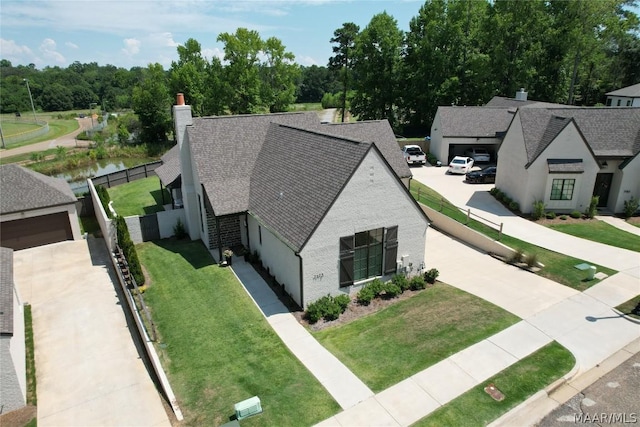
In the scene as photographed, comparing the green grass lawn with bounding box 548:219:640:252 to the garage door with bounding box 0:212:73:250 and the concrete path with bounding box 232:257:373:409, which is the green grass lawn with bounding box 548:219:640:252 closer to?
the concrete path with bounding box 232:257:373:409

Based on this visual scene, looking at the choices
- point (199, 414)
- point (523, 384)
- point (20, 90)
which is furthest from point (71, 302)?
point (20, 90)

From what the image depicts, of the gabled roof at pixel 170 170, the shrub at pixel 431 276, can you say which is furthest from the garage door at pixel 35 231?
the shrub at pixel 431 276

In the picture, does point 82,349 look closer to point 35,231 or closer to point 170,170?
point 35,231

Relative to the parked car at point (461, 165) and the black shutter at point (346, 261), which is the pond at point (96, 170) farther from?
the parked car at point (461, 165)

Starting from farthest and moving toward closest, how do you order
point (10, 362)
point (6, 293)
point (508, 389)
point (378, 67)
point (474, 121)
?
point (378, 67) < point (474, 121) < point (6, 293) < point (508, 389) < point (10, 362)

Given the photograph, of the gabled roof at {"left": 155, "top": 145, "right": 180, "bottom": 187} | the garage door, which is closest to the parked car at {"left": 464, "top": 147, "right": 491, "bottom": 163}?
the gabled roof at {"left": 155, "top": 145, "right": 180, "bottom": 187}

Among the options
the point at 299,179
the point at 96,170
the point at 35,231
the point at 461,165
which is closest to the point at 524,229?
the point at 461,165
